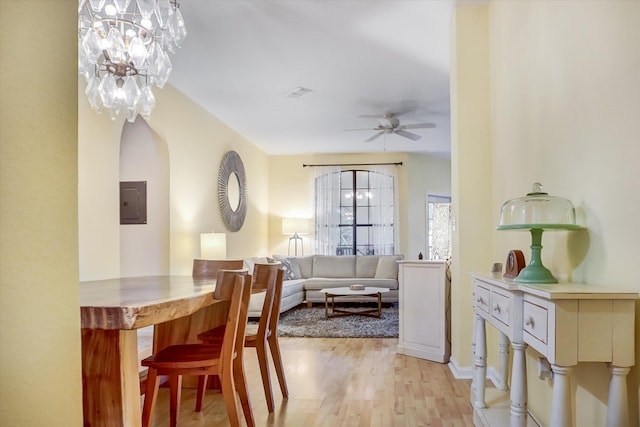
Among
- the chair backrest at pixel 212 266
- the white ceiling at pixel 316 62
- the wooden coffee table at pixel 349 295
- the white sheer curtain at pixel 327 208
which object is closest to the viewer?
the chair backrest at pixel 212 266

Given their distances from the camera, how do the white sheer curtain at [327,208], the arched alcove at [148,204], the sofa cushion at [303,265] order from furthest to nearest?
the white sheer curtain at [327,208] < the sofa cushion at [303,265] < the arched alcove at [148,204]

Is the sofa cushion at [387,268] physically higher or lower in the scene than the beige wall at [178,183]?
lower

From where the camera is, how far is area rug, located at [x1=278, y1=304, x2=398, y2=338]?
518 cm

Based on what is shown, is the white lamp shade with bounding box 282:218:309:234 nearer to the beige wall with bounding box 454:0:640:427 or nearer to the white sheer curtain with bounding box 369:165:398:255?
the white sheer curtain with bounding box 369:165:398:255

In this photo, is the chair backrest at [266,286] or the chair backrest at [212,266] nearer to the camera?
the chair backrest at [266,286]

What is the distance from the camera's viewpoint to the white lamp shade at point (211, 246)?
5.40 m

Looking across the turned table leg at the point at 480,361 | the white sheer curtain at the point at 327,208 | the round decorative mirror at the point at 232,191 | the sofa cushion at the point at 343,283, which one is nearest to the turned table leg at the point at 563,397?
the turned table leg at the point at 480,361

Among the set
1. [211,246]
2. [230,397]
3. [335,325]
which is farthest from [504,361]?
[211,246]

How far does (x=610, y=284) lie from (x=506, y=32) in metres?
2.03

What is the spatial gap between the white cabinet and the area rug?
2.75 feet

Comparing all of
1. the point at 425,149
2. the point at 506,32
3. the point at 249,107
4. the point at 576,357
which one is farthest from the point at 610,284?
the point at 425,149

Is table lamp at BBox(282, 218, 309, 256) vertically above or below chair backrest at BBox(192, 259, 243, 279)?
above

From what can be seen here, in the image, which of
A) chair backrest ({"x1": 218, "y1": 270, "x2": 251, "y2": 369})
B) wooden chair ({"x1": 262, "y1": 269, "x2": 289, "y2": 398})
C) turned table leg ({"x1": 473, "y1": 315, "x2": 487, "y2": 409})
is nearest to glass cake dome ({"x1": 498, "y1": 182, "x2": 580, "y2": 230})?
turned table leg ({"x1": 473, "y1": 315, "x2": 487, "y2": 409})

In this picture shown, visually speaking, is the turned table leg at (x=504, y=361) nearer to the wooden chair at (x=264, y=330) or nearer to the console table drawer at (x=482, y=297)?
the console table drawer at (x=482, y=297)
